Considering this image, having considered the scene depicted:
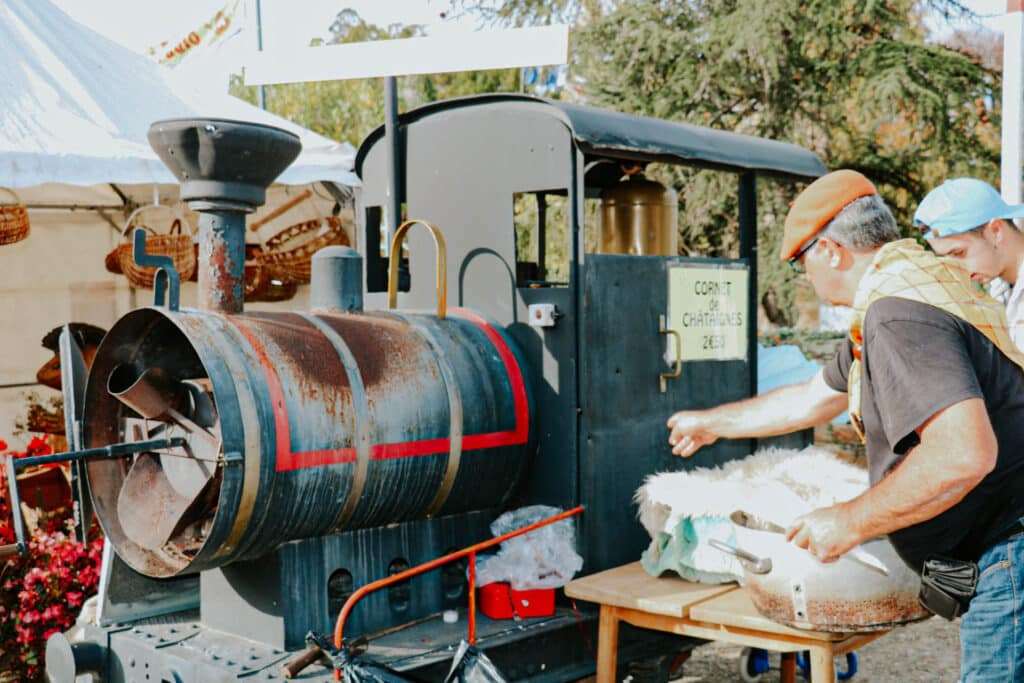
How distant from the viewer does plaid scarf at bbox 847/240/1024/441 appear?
2.46 m

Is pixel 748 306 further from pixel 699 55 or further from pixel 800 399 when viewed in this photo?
pixel 699 55

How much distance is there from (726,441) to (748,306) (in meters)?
0.62

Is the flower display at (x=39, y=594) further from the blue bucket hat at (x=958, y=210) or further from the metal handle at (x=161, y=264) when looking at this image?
the blue bucket hat at (x=958, y=210)

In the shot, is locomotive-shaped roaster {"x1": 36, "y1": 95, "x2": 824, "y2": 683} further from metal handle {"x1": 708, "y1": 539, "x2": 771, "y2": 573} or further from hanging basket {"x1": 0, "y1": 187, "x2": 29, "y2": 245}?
hanging basket {"x1": 0, "y1": 187, "x2": 29, "y2": 245}

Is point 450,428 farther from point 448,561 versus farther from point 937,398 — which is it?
point 937,398

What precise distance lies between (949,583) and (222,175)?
244 centimetres

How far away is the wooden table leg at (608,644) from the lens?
3.55 meters

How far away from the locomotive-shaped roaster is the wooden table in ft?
0.64

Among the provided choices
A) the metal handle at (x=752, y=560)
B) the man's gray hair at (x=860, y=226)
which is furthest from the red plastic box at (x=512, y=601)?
the man's gray hair at (x=860, y=226)

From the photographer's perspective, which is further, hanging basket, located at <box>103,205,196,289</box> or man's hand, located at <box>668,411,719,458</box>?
hanging basket, located at <box>103,205,196,289</box>

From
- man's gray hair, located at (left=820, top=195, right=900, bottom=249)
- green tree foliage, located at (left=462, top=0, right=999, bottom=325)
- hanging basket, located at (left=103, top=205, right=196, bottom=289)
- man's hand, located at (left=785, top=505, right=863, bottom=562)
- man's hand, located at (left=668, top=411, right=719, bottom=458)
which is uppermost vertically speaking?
green tree foliage, located at (left=462, top=0, right=999, bottom=325)

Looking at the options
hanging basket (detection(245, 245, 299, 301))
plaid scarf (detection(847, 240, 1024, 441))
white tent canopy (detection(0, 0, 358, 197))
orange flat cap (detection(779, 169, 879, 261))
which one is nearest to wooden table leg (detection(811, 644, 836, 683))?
plaid scarf (detection(847, 240, 1024, 441))

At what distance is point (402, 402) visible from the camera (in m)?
3.47

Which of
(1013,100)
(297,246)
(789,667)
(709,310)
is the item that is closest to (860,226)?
(709,310)
